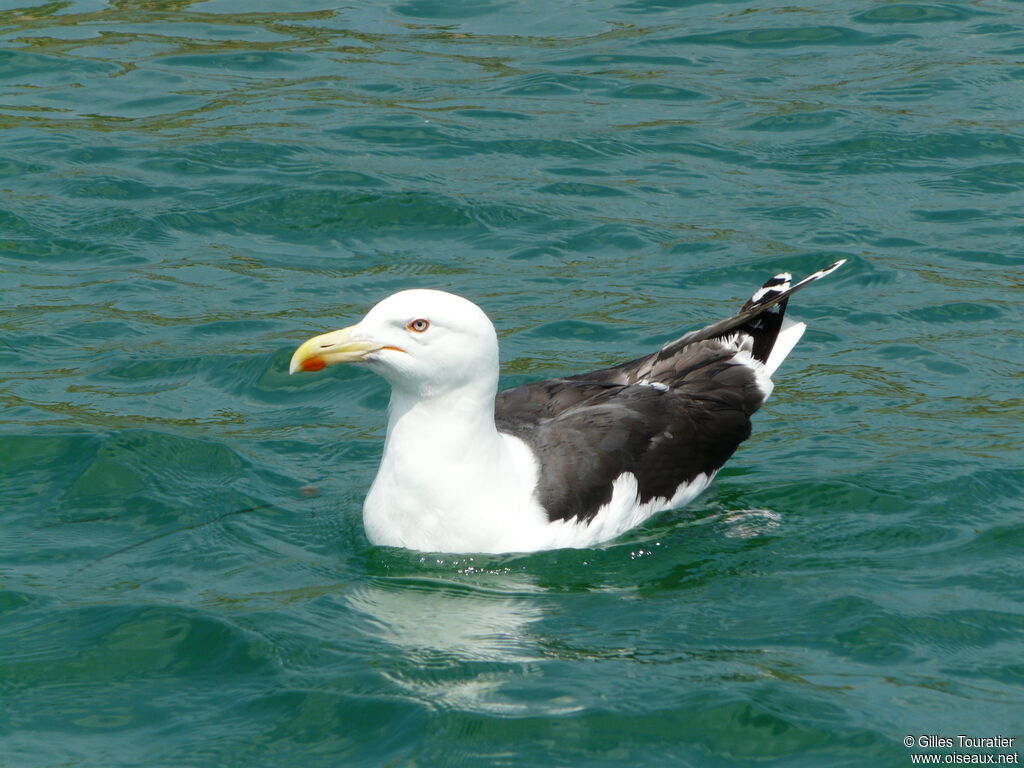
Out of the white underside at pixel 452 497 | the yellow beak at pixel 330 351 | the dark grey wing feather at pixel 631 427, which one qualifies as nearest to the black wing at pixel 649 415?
the dark grey wing feather at pixel 631 427

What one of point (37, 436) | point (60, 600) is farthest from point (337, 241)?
point (60, 600)

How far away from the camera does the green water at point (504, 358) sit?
255 inches

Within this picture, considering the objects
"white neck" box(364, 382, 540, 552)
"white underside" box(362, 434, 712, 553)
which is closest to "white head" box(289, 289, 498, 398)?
"white neck" box(364, 382, 540, 552)

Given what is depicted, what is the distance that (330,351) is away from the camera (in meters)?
7.30

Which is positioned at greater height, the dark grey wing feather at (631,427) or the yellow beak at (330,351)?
the yellow beak at (330,351)

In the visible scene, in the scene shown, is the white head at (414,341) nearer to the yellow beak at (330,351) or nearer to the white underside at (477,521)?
the yellow beak at (330,351)

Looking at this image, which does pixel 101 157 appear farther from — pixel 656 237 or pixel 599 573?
pixel 599 573

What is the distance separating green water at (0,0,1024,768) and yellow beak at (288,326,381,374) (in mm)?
1008

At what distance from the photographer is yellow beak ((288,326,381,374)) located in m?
7.30

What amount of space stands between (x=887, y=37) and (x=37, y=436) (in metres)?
9.71

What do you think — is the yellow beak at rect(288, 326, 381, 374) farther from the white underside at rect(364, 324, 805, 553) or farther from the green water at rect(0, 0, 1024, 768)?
the green water at rect(0, 0, 1024, 768)

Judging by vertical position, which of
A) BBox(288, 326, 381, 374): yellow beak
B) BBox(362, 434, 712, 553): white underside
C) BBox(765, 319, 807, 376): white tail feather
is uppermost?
BBox(288, 326, 381, 374): yellow beak

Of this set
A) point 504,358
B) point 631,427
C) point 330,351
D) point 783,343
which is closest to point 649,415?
point 631,427

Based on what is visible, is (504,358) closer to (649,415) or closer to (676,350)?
(676,350)
